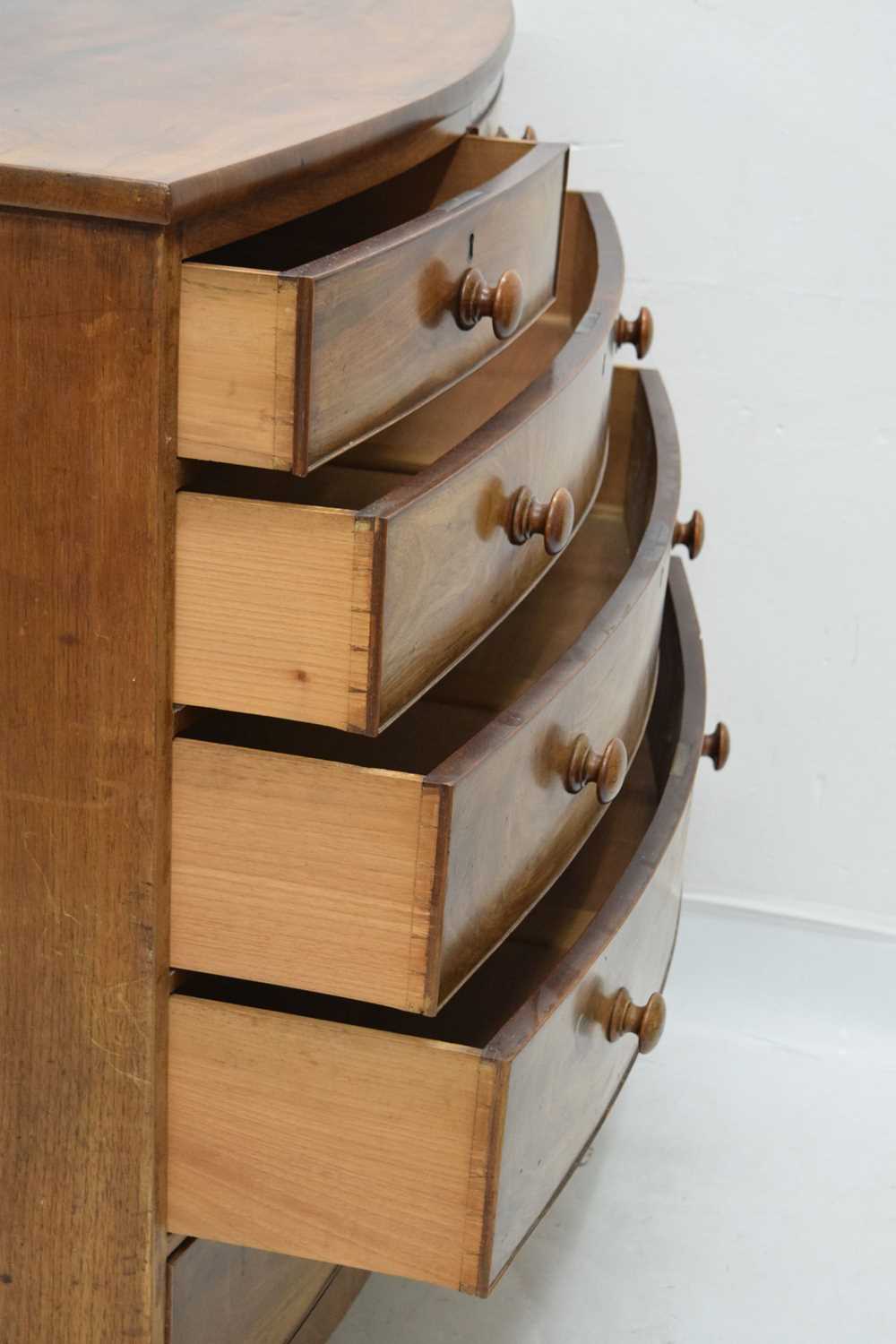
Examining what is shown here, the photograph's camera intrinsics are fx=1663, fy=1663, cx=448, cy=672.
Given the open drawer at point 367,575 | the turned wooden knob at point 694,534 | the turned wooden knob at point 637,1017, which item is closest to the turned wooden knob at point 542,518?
the open drawer at point 367,575

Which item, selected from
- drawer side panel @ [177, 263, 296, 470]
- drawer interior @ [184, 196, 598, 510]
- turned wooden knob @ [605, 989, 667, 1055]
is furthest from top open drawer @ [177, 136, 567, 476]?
turned wooden knob @ [605, 989, 667, 1055]

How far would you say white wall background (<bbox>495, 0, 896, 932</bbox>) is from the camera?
4.55 ft

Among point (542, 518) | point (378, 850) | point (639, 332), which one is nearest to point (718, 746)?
point (639, 332)

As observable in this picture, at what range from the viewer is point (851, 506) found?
4.84 feet

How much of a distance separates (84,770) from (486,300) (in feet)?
0.90

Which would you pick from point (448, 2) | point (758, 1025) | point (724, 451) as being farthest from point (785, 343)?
point (758, 1025)

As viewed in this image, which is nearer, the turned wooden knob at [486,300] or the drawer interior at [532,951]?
the turned wooden knob at [486,300]

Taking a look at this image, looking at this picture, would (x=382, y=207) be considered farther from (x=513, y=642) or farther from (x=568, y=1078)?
(x=568, y=1078)

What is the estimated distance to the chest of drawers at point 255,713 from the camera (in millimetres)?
609

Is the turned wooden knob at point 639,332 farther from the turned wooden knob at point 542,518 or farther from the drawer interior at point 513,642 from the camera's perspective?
the turned wooden knob at point 542,518

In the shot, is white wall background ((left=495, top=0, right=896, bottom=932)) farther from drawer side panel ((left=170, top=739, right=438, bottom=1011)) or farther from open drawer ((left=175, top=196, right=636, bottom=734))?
drawer side panel ((left=170, top=739, right=438, bottom=1011))

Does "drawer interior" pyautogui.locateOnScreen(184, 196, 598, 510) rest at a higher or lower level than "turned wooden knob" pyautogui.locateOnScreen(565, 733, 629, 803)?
higher

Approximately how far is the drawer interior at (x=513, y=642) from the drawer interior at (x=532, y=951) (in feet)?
0.29

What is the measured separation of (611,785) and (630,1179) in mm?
612
